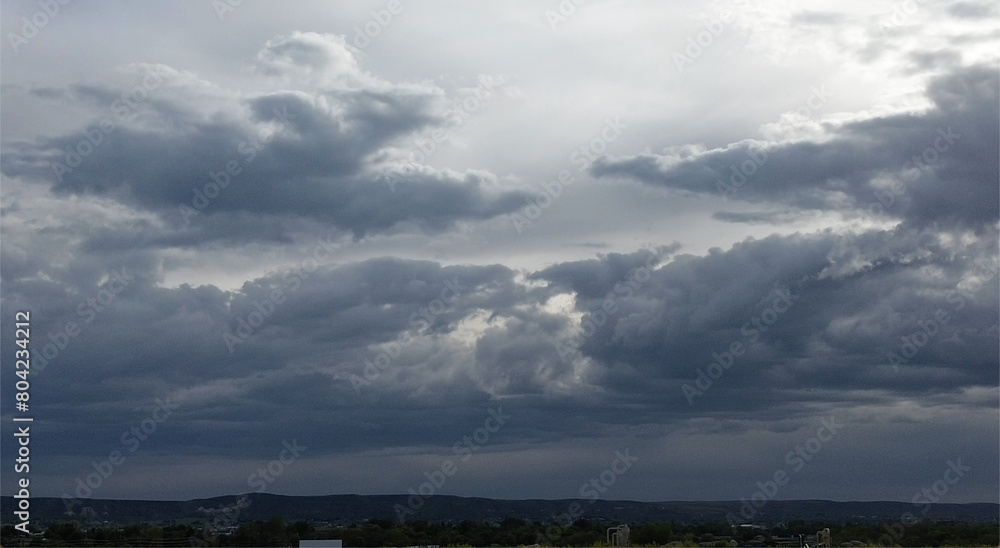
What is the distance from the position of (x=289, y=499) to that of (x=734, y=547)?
10734cm

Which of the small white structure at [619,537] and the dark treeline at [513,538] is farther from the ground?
A: the small white structure at [619,537]

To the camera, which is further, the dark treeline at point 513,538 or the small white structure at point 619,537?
the dark treeline at point 513,538

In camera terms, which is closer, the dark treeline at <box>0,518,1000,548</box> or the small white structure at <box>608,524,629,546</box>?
the small white structure at <box>608,524,629,546</box>

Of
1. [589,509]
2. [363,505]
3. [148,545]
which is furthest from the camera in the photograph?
[589,509]

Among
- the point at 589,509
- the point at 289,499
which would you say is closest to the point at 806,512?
the point at 589,509

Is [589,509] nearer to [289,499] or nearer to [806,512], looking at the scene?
[806,512]

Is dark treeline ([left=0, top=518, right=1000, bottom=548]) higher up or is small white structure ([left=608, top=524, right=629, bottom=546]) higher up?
small white structure ([left=608, top=524, right=629, bottom=546])

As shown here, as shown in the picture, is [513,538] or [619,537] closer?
[619,537]

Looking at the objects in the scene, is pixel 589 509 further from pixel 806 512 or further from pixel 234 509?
pixel 234 509

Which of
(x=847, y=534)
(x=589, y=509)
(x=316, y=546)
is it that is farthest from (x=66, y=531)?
(x=589, y=509)

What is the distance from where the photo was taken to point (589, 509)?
16575 cm

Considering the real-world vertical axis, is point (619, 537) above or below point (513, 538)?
above

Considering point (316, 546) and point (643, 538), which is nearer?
point (316, 546)

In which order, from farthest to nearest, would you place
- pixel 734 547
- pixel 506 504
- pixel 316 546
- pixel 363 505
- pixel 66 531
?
1. pixel 506 504
2. pixel 363 505
3. pixel 66 531
4. pixel 734 547
5. pixel 316 546
